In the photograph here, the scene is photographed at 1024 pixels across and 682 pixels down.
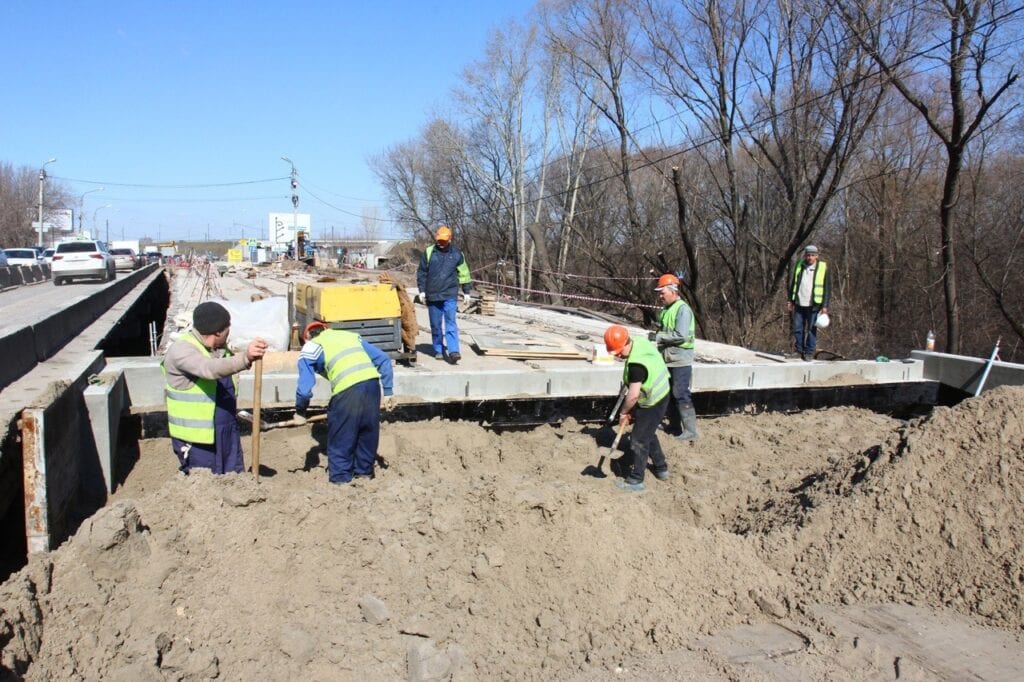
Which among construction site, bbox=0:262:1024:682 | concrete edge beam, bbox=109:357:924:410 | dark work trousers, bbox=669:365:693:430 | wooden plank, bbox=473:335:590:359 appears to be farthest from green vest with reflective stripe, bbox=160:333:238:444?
wooden plank, bbox=473:335:590:359

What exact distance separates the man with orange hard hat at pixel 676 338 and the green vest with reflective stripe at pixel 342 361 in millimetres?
3122

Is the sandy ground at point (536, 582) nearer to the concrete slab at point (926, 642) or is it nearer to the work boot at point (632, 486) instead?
the concrete slab at point (926, 642)

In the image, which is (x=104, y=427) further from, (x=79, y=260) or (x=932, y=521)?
(x=79, y=260)

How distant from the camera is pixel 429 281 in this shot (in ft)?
29.0

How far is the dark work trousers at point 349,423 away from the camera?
5672mm

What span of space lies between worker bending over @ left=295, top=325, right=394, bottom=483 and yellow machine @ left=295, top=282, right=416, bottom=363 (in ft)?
8.09

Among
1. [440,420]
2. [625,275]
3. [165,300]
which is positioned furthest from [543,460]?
[165,300]

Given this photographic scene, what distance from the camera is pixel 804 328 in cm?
1026

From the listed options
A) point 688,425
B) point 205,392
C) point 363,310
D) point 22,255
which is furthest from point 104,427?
point 22,255

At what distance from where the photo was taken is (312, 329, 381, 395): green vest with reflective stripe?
18.6 ft

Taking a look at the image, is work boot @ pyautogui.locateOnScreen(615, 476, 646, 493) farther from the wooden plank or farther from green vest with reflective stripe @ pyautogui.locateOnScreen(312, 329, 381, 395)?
the wooden plank

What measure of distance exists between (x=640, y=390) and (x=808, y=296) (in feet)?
15.4

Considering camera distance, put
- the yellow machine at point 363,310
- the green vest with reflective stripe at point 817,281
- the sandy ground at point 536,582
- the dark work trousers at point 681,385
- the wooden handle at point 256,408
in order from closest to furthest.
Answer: the sandy ground at point 536,582, the wooden handle at point 256,408, the dark work trousers at point 681,385, the yellow machine at point 363,310, the green vest with reflective stripe at point 817,281

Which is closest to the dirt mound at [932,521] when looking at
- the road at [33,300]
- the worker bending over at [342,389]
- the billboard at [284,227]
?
the worker bending over at [342,389]
